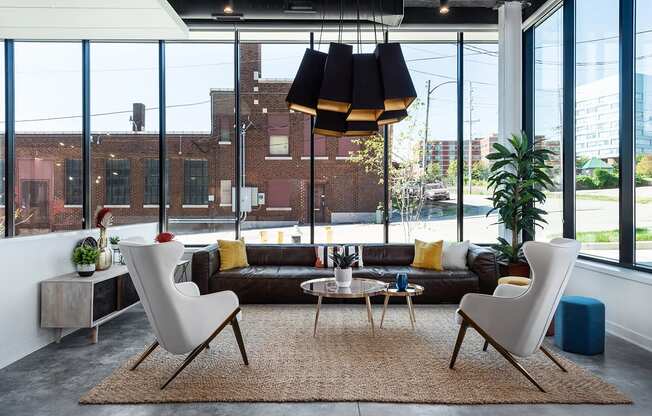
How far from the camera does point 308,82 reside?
153 inches

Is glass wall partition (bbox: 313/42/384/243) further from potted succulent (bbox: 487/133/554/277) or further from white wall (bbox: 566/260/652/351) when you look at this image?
white wall (bbox: 566/260/652/351)

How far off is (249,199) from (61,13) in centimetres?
337

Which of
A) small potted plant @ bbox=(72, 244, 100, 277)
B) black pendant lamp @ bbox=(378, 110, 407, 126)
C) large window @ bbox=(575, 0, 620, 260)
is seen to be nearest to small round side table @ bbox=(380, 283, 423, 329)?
black pendant lamp @ bbox=(378, 110, 407, 126)

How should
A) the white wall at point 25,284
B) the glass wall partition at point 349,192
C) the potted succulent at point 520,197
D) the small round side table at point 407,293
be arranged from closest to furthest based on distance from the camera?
1. the white wall at point 25,284
2. the small round side table at point 407,293
3. the potted succulent at point 520,197
4. the glass wall partition at point 349,192

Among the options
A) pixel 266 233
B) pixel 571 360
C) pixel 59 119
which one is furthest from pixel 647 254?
pixel 59 119

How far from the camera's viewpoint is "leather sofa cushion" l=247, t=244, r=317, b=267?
20.7ft

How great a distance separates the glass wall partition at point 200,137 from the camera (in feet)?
22.5

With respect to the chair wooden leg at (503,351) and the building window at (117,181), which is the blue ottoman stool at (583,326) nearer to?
the chair wooden leg at (503,351)

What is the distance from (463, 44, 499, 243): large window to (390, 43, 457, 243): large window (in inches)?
7.8

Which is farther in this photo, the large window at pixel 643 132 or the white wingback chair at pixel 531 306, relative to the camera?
the large window at pixel 643 132

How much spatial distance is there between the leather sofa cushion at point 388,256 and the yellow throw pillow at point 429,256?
0.22 meters

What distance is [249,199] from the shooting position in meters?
6.91

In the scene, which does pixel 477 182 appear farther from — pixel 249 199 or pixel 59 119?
pixel 59 119

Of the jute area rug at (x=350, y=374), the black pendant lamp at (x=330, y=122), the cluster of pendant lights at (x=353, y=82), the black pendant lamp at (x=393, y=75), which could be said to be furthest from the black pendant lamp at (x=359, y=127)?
the jute area rug at (x=350, y=374)
